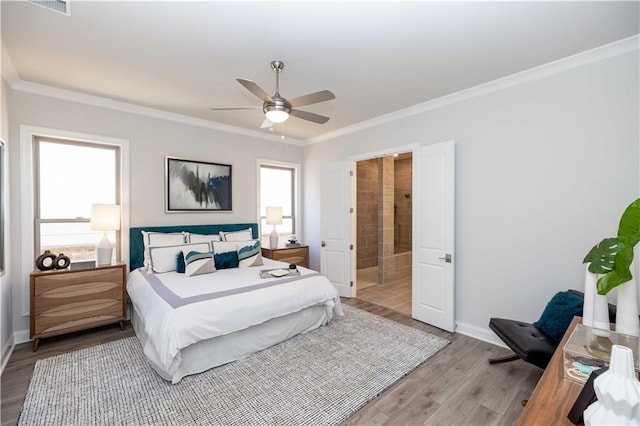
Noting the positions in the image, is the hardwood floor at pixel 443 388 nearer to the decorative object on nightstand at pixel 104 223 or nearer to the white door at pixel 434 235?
the white door at pixel 434 235

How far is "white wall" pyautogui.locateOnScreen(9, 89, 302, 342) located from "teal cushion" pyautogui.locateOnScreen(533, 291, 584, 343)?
13.5 feet

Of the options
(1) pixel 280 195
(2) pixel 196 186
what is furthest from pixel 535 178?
(2) pixel 196 186

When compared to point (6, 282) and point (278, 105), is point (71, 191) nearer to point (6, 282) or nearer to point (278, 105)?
point (6, 282)

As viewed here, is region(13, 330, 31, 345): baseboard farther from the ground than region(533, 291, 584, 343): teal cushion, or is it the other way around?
region(533, 291, 584, 343): teal cushion

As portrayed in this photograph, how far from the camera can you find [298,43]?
7.70 feet

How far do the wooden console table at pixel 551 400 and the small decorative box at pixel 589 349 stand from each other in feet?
0.17

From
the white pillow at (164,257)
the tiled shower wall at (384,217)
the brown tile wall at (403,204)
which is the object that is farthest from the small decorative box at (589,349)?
the brown tile wall at (403,204)

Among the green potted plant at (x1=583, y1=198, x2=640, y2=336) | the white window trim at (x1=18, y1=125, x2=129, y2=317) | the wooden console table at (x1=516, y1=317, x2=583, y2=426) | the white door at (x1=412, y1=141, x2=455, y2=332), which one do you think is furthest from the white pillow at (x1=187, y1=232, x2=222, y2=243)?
the green potted plant at (x1=583, y1=198, x2=640, y2=336)

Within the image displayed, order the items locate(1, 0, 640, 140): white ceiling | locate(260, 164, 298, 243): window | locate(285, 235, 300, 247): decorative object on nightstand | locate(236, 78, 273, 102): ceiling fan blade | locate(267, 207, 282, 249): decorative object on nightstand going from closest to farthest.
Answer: locate(1, 0, 640, 140): white ceiling < locate(236, 78, 273, 102): ceiling fan blade < locate(267, 207, 282, 249): decorative object on nightstand < locate(285, 235, 300, 247): decorative object on nightstand < locate(260, 164, 298, 243): window

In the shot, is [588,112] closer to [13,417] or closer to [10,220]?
[13,417]

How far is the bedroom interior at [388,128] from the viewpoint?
2072 mm

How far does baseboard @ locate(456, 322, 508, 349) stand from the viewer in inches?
122

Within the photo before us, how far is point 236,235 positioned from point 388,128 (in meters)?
2.84

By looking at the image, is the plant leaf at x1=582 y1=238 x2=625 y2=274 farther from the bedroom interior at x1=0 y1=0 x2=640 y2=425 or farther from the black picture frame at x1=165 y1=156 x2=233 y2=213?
the black picture frame at x1=165 y1=156 x2=233 y2=213
